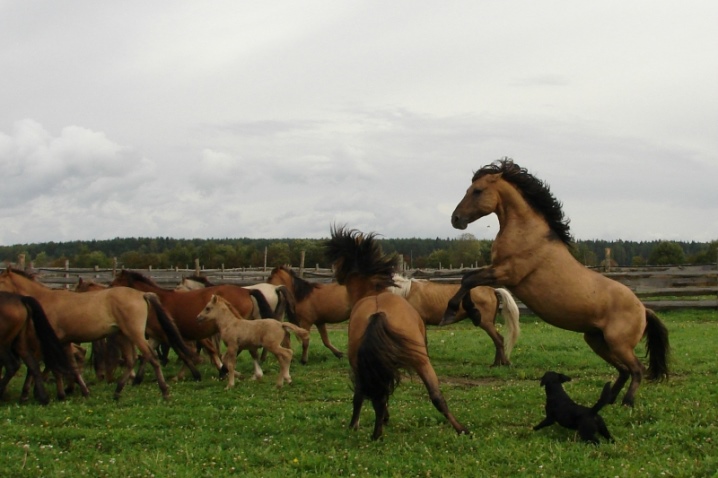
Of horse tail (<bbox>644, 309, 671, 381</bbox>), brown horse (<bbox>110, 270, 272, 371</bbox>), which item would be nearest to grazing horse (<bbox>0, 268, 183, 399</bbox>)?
brown horse (<bbox>110, 270, 272, 371</bbox>)

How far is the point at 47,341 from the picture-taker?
9.90 metres

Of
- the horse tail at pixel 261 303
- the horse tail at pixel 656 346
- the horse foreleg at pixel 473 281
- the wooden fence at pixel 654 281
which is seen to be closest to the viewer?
the horse foreleg at pixel 473 281

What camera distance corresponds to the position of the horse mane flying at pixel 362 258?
8531 millimetres

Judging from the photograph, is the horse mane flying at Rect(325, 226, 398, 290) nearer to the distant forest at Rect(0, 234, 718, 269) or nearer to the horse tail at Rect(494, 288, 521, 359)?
the horse tail at Rect(494, 288, 521, 359)

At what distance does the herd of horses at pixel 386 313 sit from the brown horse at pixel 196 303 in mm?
26

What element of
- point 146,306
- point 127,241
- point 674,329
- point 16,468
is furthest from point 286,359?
point 127,241

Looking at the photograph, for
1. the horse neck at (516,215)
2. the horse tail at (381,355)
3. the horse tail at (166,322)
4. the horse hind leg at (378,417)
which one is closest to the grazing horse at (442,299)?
the horse tail at (166,322)

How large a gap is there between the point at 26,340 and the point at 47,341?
1.52ft

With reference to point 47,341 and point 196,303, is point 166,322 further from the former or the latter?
point 47,341

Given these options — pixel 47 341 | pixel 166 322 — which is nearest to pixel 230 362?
pixel 166 322

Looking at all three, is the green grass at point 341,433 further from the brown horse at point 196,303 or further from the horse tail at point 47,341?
the brown horse at point 196,303

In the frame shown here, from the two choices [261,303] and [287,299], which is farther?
[287,299]

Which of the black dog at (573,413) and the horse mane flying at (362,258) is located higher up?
the horse mane flying at (362,258)

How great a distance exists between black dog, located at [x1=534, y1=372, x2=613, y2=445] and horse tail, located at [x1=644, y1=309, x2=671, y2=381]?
2.24 m
